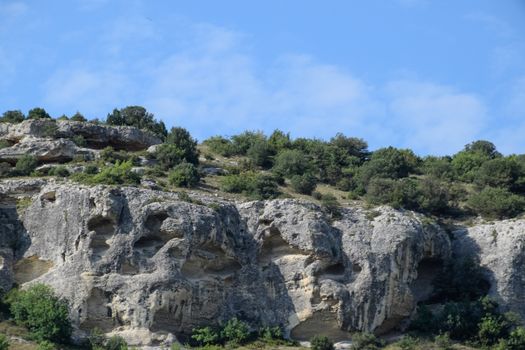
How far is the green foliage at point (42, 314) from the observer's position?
4656 centimetres

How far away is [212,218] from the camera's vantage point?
50.4 m

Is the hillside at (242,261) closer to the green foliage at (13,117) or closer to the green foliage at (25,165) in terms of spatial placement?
the green foliage at (25,165)

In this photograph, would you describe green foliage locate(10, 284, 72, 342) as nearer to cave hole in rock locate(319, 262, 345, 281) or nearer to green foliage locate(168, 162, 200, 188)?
green foliage locate(168, 162, 200, 188)

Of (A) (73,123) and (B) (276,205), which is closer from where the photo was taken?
(B) (276,205)

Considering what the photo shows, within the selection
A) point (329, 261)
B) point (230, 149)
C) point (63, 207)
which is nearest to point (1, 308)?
point (63, 207)

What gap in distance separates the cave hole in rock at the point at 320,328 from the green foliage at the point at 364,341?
2.37ft

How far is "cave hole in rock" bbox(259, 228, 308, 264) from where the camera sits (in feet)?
169

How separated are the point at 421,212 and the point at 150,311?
16.6 m

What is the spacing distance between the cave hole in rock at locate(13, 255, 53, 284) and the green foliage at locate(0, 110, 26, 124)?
637 inches

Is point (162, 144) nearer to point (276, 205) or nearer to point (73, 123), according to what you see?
point (73, 123)

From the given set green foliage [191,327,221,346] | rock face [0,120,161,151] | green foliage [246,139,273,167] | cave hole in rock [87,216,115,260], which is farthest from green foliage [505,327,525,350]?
rock face [0,120,161,151]

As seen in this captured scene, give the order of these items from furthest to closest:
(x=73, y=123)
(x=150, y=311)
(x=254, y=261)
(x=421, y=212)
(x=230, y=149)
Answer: (x=230, y=149) → (x=73, y=123) → (x=421, y=212) → (x=254, y=261) → (x=150, y=311)

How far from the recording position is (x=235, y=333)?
1925 inches

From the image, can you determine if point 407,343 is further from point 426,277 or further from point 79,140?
point 79,140
